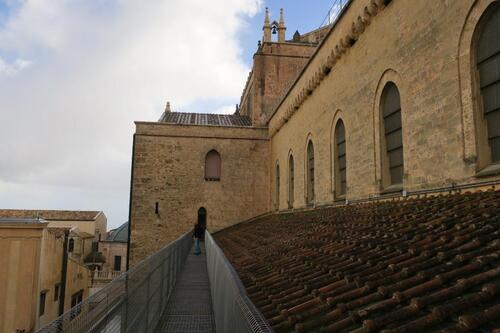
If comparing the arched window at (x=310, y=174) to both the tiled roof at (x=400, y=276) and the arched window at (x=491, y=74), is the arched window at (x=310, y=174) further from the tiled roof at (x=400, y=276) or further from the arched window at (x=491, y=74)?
the arched window at (x=491, y=74)

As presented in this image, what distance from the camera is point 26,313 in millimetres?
14375

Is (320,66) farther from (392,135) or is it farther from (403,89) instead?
(403,89)

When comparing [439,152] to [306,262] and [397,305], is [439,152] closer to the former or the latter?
[306,262]

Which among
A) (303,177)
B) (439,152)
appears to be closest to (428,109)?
(439,152)

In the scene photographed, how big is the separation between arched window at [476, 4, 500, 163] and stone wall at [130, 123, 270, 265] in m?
19.0

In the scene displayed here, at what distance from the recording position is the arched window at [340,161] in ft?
40.7

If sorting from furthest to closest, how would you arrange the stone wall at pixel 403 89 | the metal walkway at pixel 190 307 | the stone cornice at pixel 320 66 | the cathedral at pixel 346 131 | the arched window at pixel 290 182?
the arched window at pixel 290 182 → the stone cornice at pixel 320 66 → the metal walkway at pixel 190 307 → the stone wall at pixel 403 89 → the cathedral at pixel 346 131

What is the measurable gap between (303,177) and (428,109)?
951 centimetres

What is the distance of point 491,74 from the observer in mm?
5879

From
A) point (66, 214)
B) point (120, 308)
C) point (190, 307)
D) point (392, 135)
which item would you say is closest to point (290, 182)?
point (392, 135)

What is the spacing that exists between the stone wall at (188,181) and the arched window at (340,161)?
12.1 metres

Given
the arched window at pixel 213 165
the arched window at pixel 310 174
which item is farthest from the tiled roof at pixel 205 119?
the arched window at pixel 310 174

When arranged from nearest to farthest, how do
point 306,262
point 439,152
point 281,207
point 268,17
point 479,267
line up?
point 479,267 → point 306,262 → point 439,152 → point 281,207 → point 268,17

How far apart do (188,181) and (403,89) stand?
17.5m
